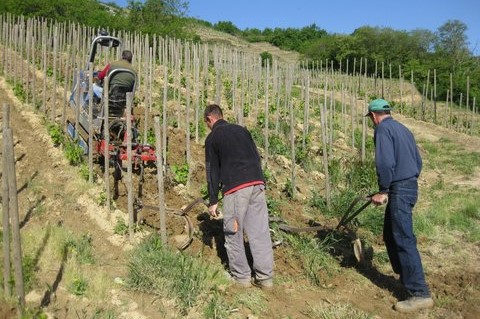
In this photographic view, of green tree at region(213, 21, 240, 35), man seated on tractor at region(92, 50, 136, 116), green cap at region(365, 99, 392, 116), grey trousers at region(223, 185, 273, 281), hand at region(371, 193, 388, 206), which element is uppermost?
green tree at region(213, 21, 240, 35)

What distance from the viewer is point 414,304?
13.5 feet

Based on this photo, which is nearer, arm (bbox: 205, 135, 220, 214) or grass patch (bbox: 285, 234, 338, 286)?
arm (bbox: 205, 135, 220, 214)

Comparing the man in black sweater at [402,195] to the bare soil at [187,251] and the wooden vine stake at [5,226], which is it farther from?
the wooden vine stake at [5,226]

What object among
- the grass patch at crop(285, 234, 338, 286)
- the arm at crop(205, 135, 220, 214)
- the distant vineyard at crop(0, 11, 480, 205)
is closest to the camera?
the arm at crop(205, 135, 220, 214)

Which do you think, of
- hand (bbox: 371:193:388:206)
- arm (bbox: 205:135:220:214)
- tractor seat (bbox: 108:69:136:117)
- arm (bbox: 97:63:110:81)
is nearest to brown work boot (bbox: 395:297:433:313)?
hand (bbox: 371:193:388:206)

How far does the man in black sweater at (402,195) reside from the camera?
411cm

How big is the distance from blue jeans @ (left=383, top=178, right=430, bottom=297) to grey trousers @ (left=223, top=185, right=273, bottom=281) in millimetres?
1152

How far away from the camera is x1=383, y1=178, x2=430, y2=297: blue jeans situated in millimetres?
4109

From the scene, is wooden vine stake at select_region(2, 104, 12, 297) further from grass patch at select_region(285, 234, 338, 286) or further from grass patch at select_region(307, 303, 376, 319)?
grass patch at select_region(285, 234, 338, 286)

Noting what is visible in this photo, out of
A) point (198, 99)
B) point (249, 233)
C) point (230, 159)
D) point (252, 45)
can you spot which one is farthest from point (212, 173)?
point (252, 45)

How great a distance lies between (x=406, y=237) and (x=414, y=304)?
59cm

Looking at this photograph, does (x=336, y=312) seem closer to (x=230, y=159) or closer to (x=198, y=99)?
Answer: (x=230, y=159)

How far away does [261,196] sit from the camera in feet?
14.0

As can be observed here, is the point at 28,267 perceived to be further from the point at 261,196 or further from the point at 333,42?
the point at 333,42
